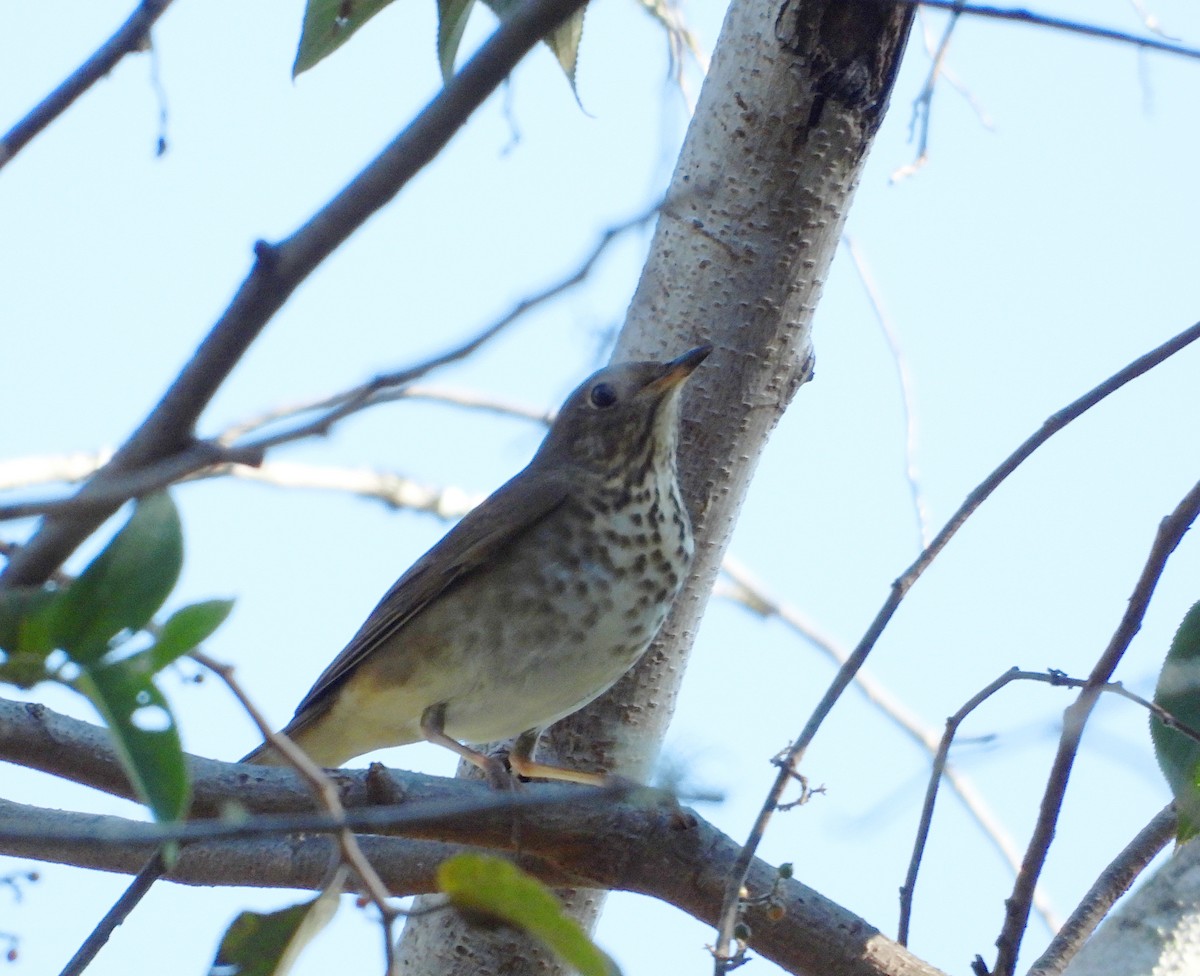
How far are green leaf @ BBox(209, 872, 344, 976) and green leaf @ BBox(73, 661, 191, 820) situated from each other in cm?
90

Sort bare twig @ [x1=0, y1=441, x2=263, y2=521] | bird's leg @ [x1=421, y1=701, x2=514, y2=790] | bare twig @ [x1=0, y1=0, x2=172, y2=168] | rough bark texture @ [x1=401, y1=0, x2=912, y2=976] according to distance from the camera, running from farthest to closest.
Result: 1. bird's leg @ [x1=421, y1=701, x2=514, y2=790]
2. rough bark texture @ [x1=401, y1=0, x2=912, y2=976]
3. bare twig @ [x1=0, y1=0, x2=172, y2=168]
4. bare twig @ [x1=0, y1=441, x2=263, y2=521]

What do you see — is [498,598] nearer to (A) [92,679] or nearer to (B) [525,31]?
(A) [92,679]

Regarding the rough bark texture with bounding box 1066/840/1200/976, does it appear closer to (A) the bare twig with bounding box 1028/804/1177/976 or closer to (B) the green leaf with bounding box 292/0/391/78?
(A) the bare twig with bounding box 1028/804/1177/976

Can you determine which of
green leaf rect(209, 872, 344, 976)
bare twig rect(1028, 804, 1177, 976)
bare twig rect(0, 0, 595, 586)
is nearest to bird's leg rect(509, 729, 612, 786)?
bare twig rect(1028, 804, 1177, 976)

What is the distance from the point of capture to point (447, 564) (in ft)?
13.3

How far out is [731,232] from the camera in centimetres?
364

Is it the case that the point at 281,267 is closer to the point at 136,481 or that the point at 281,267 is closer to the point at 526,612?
the point at 136,481

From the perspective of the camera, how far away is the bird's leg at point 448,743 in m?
3.63

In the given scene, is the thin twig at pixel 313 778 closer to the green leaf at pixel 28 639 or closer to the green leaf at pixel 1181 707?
the green leaf at pixel 28 639

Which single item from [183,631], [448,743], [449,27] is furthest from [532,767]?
Result: [183,631]

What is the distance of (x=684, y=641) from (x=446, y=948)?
104 cm

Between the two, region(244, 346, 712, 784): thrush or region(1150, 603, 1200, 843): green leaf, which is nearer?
region(1150, 603, 1200, 843): green leaf

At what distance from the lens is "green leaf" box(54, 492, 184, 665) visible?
56.8 inches

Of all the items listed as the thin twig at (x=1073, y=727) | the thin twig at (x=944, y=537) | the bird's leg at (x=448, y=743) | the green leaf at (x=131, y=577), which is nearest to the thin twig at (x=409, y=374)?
the green leaf at (x=131, y=577)
